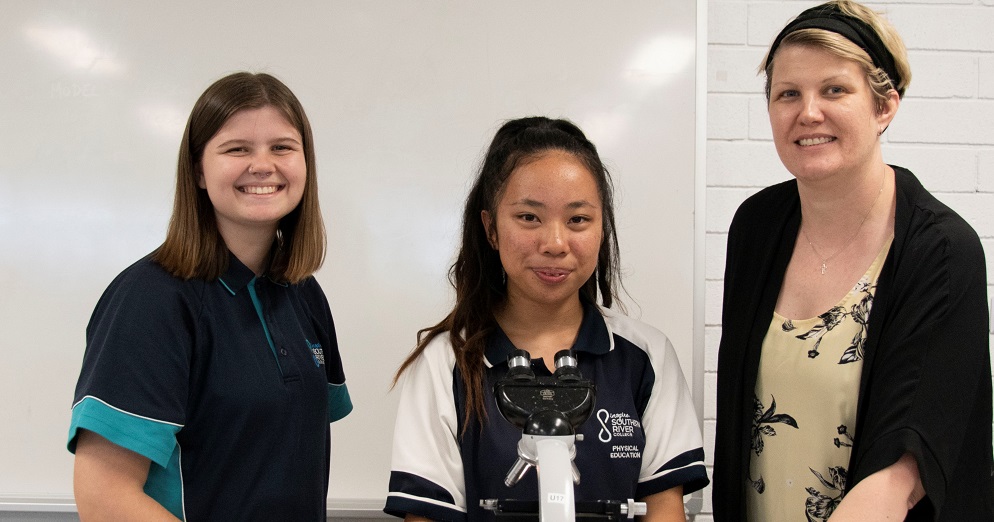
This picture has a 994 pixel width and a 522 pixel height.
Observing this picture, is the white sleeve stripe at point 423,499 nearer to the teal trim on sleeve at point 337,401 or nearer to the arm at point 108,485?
the arm at point 108,485

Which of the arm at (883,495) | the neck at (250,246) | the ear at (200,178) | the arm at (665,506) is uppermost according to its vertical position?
the ear at (200,178)

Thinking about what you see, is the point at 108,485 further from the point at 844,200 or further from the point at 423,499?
the point at 844,200

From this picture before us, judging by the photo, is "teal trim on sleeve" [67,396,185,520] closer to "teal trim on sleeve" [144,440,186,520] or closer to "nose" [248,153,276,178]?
"teal trim on sleeve" [144,440,186,520]

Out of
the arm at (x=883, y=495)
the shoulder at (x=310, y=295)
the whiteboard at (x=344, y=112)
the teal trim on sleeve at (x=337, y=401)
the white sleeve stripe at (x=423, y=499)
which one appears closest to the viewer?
the arm at (x=883, y=495)

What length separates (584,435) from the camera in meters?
1.28

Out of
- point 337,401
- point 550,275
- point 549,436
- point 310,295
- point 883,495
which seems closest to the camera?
point 549,436

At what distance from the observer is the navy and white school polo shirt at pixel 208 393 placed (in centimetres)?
122

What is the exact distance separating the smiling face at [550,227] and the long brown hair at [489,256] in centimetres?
5

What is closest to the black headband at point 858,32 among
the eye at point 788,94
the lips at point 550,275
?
the eye at point 788,94

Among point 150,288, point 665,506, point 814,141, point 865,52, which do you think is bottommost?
point 665,506

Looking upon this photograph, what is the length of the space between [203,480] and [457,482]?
0.42 metres

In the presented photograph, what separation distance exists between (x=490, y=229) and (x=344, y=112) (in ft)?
2.72

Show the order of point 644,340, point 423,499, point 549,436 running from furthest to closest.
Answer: point 644,340, point 423,499, point 549,436

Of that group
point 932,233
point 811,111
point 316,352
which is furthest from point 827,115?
point 316,352
